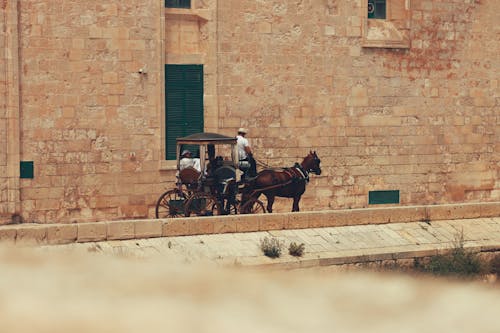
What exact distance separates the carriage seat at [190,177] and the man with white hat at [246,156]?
41.8 inches

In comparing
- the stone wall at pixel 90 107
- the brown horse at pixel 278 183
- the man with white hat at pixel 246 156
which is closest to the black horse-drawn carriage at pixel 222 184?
the brown horse at pixel 278 183

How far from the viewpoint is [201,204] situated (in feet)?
80.8

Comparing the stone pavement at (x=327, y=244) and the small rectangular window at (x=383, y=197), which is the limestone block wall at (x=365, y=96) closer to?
the small rectangular window at (x=383, y=197)

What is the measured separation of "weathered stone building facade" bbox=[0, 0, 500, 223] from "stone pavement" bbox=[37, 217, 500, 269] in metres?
4.44

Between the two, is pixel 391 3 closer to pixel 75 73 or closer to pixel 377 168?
pixel 377 168

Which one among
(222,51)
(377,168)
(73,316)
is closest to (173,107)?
(222,51)

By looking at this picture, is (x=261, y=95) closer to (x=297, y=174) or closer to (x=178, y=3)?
(x=178, y=3)

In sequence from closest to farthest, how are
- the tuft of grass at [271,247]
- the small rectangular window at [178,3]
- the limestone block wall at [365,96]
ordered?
the tuft of grass at [271,247] → the small rectangular window at [178,3] → the limestone block wall at [365,96]

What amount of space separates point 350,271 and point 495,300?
10.3 ft

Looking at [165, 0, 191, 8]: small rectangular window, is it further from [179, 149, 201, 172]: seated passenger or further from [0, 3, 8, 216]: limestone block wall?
[0, 3, 8, 216]: limestone block wall

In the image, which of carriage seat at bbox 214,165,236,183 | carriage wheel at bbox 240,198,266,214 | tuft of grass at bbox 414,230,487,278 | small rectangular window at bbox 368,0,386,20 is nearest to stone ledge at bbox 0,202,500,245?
tuft of grass at bbox 414,230,487,278

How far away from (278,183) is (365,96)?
16.4 feet

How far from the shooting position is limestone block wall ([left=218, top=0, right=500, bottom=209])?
2791 cm

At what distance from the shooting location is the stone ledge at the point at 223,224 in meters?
20.6
